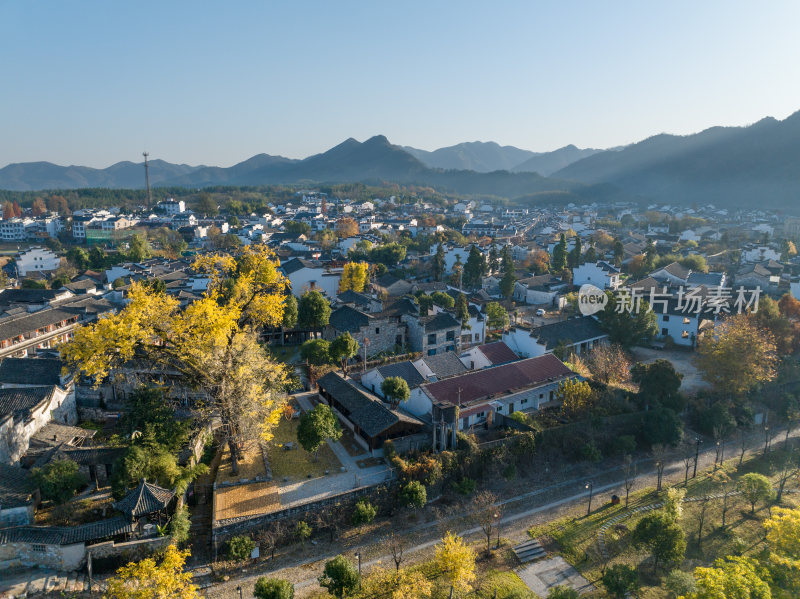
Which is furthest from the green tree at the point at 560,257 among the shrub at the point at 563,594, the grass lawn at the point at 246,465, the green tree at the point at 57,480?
the green tree at the point at 57,480

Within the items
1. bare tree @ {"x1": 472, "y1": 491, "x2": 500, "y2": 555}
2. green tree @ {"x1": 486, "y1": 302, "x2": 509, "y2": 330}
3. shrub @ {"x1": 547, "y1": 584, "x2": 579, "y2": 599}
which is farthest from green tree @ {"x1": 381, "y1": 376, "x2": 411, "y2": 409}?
green tree @ {"x1": 486, "y1": 302, "x2": 509, "y2": 330}

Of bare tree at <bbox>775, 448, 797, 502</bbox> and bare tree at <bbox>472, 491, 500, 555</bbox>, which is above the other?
bare tree at <bbox>472, 491, 500, 555</bbox>

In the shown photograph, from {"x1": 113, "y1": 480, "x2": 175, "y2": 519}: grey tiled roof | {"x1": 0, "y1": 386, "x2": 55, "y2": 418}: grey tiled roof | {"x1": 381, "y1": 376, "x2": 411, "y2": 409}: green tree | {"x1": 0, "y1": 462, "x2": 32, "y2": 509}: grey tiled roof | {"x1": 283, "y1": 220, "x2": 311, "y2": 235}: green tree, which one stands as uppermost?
{"x1": 283, "y1": 220, "x2": 311, "y2": 235}: green tree

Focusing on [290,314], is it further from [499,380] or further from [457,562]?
[457,562]

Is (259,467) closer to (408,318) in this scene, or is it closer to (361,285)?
(408,318)

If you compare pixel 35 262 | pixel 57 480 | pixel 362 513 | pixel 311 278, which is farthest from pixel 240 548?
pixel 35 262

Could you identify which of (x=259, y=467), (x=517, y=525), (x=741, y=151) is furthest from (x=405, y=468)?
(x=741, y=151)

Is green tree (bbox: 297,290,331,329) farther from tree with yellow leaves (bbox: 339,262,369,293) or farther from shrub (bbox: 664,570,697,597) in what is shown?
shrub (bbox: 664,570,697,597)

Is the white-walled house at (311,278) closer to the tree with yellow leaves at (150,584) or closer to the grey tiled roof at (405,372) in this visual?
the grey tiled roof at (405,372)
